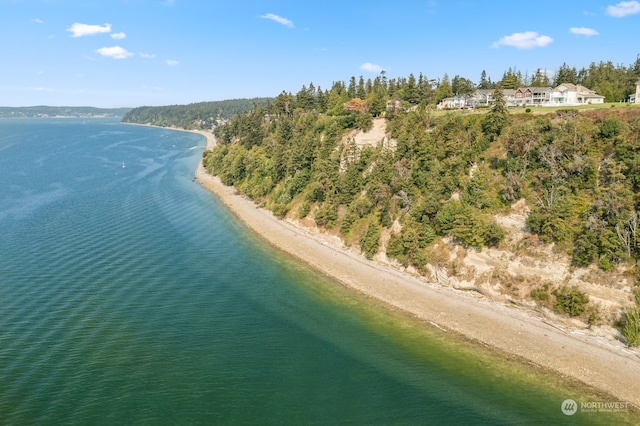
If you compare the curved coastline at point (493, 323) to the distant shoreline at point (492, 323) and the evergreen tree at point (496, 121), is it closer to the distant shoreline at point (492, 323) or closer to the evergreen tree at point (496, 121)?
the distant shoreline at point (492, 323)

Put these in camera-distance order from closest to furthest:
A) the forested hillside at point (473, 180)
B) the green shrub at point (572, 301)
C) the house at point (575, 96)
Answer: the green shrub at point (572, 301) < the forested hillside at point (473, 180) < the house at point (575, 96)

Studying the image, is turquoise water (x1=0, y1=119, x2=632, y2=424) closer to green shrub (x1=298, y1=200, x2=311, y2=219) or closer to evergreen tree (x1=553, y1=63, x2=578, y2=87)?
green shrub (x1=298, y1=200, x2=311, y2=219)

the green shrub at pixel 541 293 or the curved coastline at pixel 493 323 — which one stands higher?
the green shrub at pixel 541 293

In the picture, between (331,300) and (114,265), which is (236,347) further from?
(114,265)

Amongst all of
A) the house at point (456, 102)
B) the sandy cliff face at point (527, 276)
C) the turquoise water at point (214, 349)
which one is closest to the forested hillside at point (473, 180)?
the sandy cliff face at point (527, 276)

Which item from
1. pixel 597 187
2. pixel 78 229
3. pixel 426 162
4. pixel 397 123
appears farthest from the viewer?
pixel 397 123

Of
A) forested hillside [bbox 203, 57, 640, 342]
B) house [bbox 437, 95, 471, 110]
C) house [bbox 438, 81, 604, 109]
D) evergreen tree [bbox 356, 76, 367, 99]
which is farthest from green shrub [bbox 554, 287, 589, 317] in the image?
evergreen tree [bbox 356, 76, 367, 99]

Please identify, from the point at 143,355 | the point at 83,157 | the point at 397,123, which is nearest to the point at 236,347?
the point at 143,355
